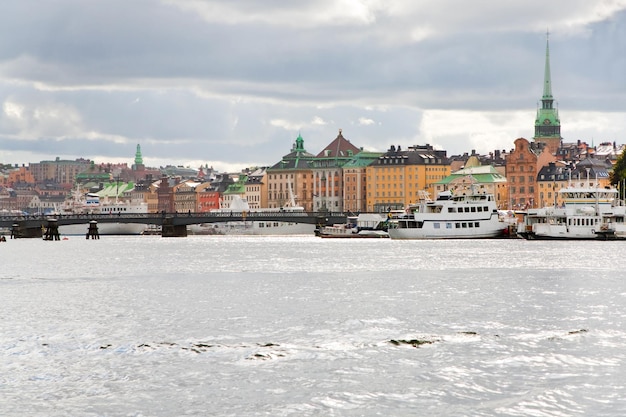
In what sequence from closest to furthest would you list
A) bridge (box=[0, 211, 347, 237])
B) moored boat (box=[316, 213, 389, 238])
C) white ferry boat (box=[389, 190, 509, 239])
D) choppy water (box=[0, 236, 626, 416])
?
1. choppy water (box=[0, 236, 626, 416])
2. white ferry boat (box=[389, 190, 509, 239])
3. bridge (box=[0, 211, 347, 237])
4. moored boat (box=[316, 213, 389, 238])

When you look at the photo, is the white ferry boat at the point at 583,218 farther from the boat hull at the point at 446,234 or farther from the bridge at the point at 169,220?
the bridge at the point at 169,220

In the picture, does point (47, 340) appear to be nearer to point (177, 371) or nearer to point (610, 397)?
point (177, 371)

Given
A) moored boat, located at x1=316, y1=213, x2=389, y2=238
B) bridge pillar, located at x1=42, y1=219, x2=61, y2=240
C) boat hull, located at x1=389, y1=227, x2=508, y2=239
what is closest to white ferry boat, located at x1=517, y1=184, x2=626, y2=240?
boat hull, located at x1=389, y1=227, x2=508, y2=239

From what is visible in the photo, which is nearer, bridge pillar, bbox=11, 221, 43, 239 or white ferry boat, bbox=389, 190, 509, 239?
white ferry boat, bbox=389, 190, 509, 239

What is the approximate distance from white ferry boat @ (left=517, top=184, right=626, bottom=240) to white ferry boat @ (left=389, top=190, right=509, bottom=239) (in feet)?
29.3

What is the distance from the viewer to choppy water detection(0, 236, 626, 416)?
3369 cm

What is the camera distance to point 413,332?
46.2 m

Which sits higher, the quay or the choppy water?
the quay

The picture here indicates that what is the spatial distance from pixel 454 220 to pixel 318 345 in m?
110

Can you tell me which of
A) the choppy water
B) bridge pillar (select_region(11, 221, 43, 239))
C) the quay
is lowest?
the choppy water

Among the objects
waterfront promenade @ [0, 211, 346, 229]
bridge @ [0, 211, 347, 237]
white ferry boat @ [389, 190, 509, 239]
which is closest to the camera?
white ferry boat @ [389, 190, 509, 239]

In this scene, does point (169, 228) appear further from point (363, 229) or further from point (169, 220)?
point (363, 229)

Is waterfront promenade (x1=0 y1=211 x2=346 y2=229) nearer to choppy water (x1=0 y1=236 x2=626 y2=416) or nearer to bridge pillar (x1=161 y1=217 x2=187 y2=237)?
bridge pillar (x1=161 y1=217 x2=187 y2=237)

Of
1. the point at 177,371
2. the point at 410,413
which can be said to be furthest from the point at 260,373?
the point at 410,413
